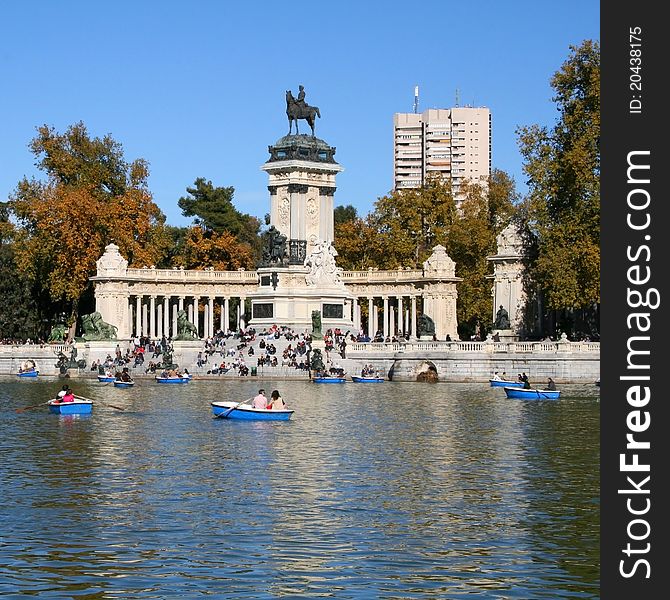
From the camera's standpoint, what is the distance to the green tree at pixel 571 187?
261 feet

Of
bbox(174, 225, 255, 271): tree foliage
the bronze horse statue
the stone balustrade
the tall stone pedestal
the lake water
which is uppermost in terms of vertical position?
the bronze horse statue

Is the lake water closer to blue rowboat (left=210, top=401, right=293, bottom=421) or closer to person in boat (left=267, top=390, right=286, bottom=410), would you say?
blue rowboat (left=210, top=401, right=293, bottom=421)

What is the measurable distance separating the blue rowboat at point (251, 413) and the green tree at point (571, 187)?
3193cm

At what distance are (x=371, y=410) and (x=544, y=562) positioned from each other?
101 ft

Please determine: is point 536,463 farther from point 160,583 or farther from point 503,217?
point 503,217

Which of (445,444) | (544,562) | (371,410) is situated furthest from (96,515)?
(371,410)

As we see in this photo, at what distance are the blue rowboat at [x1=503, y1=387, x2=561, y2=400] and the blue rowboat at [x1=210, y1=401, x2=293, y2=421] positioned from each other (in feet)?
54.3

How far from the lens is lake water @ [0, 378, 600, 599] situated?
79.4ft

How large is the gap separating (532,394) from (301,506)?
34.4 m

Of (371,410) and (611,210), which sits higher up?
(611,210)

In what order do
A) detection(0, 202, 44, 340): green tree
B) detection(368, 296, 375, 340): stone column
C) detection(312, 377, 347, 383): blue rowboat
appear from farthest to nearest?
detection(0, 202, 44, 340): green tree, detection(368, 296, 375, 340): stone column, detection(312, 377, 347, 383): blue rowboat

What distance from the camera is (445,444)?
43906 mm

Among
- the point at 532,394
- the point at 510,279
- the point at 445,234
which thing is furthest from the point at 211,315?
the point at 532,394

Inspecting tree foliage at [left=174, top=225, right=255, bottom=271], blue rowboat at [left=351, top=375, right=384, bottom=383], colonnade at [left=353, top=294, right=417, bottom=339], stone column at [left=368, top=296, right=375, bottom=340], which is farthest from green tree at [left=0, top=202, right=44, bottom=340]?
blue rowboat at [left=351, top=375, right=384, bottom=383]
